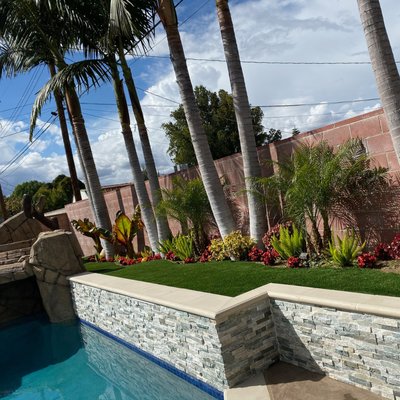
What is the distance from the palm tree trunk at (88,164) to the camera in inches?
505

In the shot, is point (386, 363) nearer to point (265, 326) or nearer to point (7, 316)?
point (265, 326)

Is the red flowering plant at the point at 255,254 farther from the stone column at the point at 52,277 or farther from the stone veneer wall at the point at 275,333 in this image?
the stone column at the point at 52,277

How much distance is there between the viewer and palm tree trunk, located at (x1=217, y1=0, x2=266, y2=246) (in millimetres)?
8133

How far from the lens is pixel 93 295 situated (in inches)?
337

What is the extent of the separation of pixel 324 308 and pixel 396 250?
2.38 metres

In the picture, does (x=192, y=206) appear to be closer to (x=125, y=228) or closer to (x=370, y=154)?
(x=125, y=228)

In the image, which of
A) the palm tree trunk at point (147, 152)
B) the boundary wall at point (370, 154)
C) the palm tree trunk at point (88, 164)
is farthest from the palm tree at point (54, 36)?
the boundary wall at point (370, 154)

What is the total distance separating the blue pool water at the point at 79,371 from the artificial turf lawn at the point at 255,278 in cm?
143

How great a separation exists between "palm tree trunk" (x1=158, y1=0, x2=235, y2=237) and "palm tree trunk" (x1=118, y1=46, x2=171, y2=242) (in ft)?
9.11

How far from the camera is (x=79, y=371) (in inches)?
283

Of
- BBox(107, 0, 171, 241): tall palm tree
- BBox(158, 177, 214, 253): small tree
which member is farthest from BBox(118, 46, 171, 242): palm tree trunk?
BBox(158, 177, 214, 253): small tree

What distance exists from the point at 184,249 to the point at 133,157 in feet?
12.0

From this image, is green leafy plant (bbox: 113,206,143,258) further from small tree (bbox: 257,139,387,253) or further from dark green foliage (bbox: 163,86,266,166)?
dark green foliage (bbox: 163,86,266,166)

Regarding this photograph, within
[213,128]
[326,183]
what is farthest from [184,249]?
[213,128]
